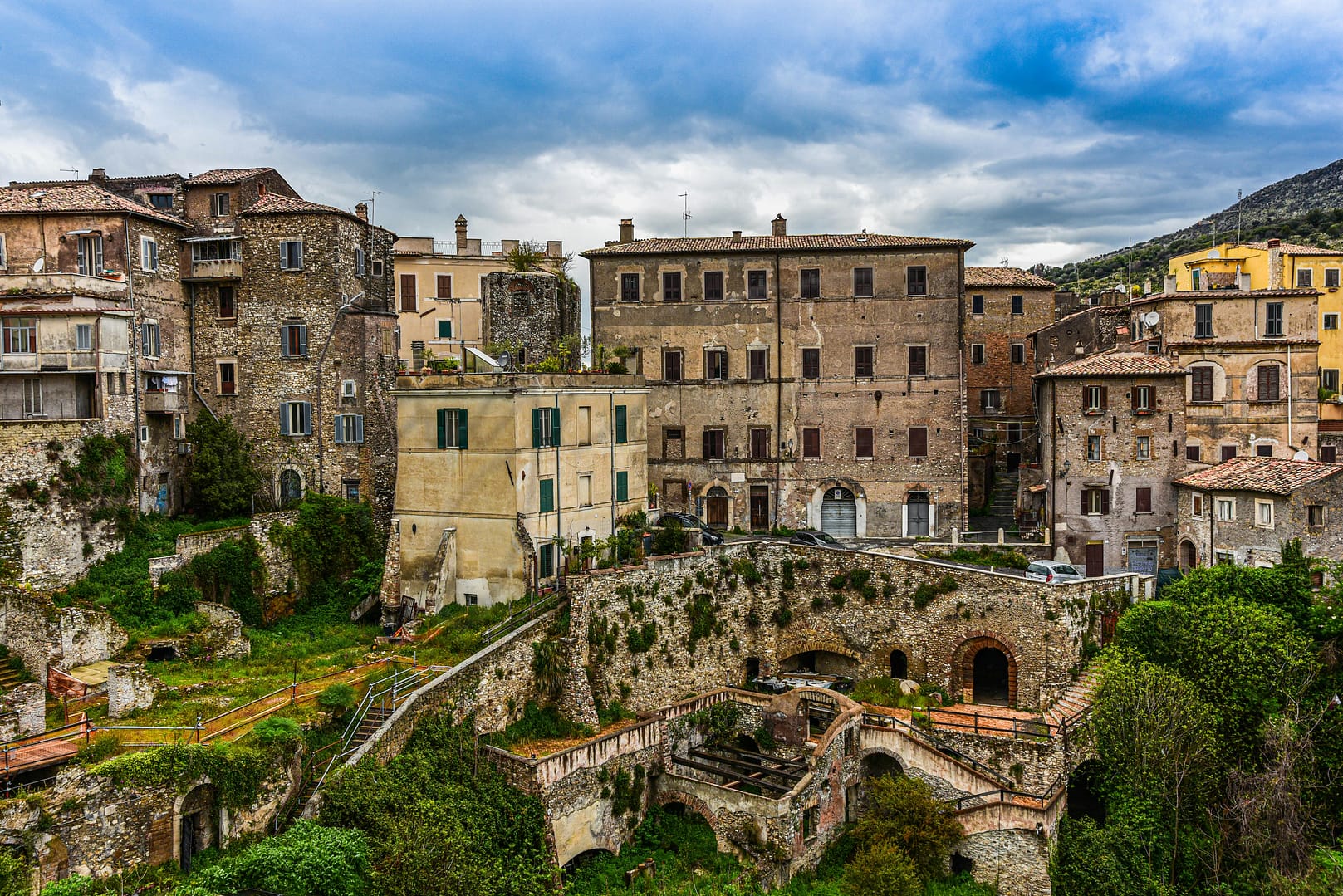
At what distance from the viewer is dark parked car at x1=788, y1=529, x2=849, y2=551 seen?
121 feet

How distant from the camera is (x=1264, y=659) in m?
29.2

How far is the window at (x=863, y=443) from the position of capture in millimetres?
42562

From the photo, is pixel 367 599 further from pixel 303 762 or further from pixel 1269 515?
pixel 1269 515

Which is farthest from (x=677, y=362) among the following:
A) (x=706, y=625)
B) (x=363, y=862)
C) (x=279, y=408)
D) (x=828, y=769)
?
(x=363, y=862)

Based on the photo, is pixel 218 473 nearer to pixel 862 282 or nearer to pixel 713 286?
pixel 713 286

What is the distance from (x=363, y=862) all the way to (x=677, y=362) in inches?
1050

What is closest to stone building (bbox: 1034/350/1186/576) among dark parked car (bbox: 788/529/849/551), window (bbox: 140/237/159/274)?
dark parked car (bbox: 788/529/849/551)

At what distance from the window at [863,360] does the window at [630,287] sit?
31.6ft

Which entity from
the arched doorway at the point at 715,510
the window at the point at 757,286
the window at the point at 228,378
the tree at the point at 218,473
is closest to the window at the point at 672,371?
the window at the point at 757,286

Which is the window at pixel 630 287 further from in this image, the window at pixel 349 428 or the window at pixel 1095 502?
the window at pixel 1095 502

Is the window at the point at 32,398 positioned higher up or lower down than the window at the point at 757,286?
lower down

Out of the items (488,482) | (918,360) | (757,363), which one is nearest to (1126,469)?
Result: (918,360)

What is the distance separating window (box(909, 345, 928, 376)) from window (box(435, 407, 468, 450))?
19.7 metres

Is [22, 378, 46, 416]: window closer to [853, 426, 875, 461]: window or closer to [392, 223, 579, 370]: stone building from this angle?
[392, 223, 579, 370]: stone building
